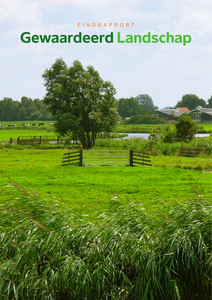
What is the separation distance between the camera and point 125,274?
17.0ft

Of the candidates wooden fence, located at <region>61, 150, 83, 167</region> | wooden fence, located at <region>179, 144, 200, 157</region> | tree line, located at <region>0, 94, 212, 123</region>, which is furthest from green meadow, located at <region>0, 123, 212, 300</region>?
tree line, located at <region>0, 94, 212, 123</region>

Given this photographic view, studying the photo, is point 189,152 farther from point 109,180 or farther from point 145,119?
point 145,119

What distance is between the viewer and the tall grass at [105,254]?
4809mm

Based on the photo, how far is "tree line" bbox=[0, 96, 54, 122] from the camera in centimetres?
4455

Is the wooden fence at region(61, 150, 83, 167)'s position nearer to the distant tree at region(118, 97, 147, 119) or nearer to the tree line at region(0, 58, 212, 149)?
the tree line at region(0, 58, 212, 149)

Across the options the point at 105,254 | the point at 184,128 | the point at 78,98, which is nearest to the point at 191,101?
the point at 184,128

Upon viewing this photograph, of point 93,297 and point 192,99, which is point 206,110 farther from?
Answer: point 93,297

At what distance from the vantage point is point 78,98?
2983 centimetres

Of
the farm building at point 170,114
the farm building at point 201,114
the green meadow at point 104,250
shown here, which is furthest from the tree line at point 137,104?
the green meadow at point 104,250

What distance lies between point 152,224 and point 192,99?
132ft

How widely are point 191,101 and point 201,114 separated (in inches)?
211

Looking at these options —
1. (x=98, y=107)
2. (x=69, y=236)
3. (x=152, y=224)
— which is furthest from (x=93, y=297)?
(x=98, y=107)

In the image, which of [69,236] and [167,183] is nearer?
[69,236]

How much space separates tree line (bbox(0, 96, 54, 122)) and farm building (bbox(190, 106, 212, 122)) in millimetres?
16421
